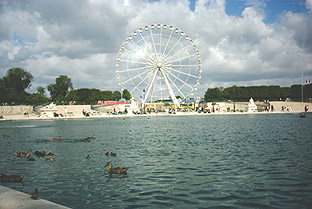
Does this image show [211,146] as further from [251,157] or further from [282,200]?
[282,200]

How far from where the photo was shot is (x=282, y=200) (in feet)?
17.8

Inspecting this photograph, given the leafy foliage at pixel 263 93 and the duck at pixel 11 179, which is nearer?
the duck at pixel 11 179

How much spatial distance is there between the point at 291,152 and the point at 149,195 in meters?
6.41

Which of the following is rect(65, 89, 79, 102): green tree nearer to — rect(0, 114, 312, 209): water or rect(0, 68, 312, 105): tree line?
rect(0, 68, 312, 105): tree line

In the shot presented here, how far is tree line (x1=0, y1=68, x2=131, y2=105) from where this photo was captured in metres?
68.6

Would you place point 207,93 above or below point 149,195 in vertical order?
above

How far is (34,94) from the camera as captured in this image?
83625 millimetres

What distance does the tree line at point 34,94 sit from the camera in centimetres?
6862

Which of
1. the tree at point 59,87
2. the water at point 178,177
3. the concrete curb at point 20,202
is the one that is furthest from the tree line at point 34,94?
the concrete curb at point 20,202

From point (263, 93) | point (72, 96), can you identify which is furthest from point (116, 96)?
point (263, 93)

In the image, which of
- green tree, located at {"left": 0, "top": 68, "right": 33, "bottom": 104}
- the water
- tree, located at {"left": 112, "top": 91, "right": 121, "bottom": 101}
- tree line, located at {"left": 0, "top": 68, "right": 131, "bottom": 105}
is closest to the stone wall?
tree line, located at {"left": 0, "top": 68, "right": 131, "bottom": 105}

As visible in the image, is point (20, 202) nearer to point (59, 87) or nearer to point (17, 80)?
point (17, 80)

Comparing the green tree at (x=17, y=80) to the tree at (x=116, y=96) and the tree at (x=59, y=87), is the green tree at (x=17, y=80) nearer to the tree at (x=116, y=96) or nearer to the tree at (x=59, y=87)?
the tree at (x=59, y=87)

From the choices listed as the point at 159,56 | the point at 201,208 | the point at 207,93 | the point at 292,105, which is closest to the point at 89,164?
the point at 201,208
